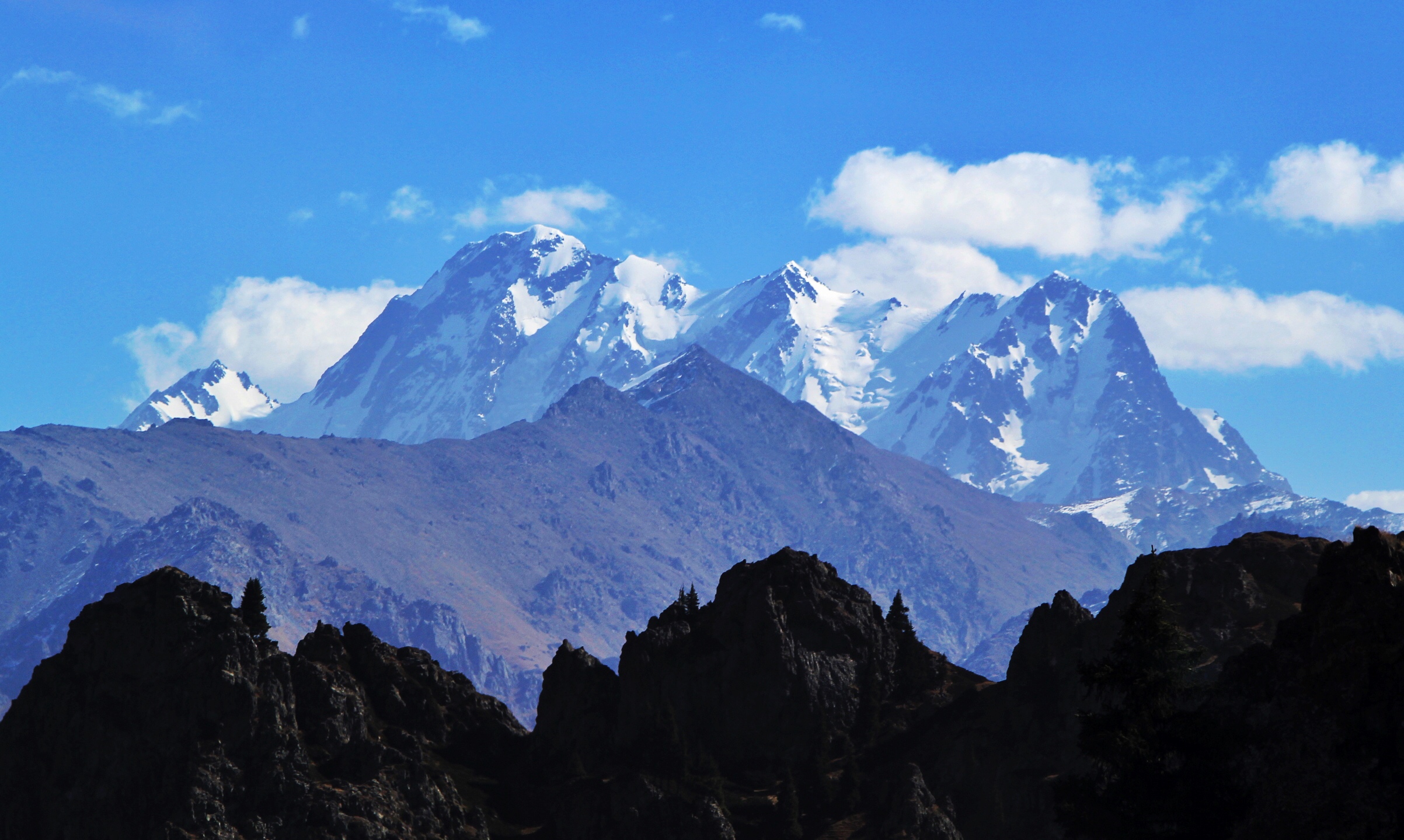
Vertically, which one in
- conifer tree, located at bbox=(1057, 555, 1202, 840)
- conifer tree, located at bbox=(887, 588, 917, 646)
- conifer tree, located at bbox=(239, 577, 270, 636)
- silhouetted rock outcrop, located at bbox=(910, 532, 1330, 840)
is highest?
conifer tree, located at bbox=(239, 577, 270, 636)

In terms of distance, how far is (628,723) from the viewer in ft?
570

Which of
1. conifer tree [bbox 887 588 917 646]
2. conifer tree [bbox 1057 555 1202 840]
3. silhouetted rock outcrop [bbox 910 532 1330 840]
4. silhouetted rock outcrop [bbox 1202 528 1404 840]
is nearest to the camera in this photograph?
conifer tree [bbox 1057 555 1202 840]

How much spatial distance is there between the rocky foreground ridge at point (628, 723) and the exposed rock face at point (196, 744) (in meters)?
0.20

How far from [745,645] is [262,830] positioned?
57.2 m

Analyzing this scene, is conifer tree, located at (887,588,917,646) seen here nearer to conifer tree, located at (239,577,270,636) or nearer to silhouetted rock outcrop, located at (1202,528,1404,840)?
conifer tree, located at (239,577,270,636)

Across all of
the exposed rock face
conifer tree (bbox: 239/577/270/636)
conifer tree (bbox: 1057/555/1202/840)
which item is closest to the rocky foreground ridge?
the exposed rock face

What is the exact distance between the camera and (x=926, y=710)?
582 feet

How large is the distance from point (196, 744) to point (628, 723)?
4438cm

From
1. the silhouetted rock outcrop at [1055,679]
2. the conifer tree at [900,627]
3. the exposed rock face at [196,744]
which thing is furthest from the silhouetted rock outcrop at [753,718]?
the exposed rock face at [196,744]

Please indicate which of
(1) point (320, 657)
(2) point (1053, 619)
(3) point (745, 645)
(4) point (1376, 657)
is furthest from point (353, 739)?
(4) point (1376, 657)

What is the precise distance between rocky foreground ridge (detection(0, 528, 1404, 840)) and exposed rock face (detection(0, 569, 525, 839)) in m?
0.20

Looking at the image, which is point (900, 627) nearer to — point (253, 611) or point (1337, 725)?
point (253, 611)

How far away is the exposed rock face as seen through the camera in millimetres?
142000

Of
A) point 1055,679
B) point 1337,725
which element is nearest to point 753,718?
point 1055,679
